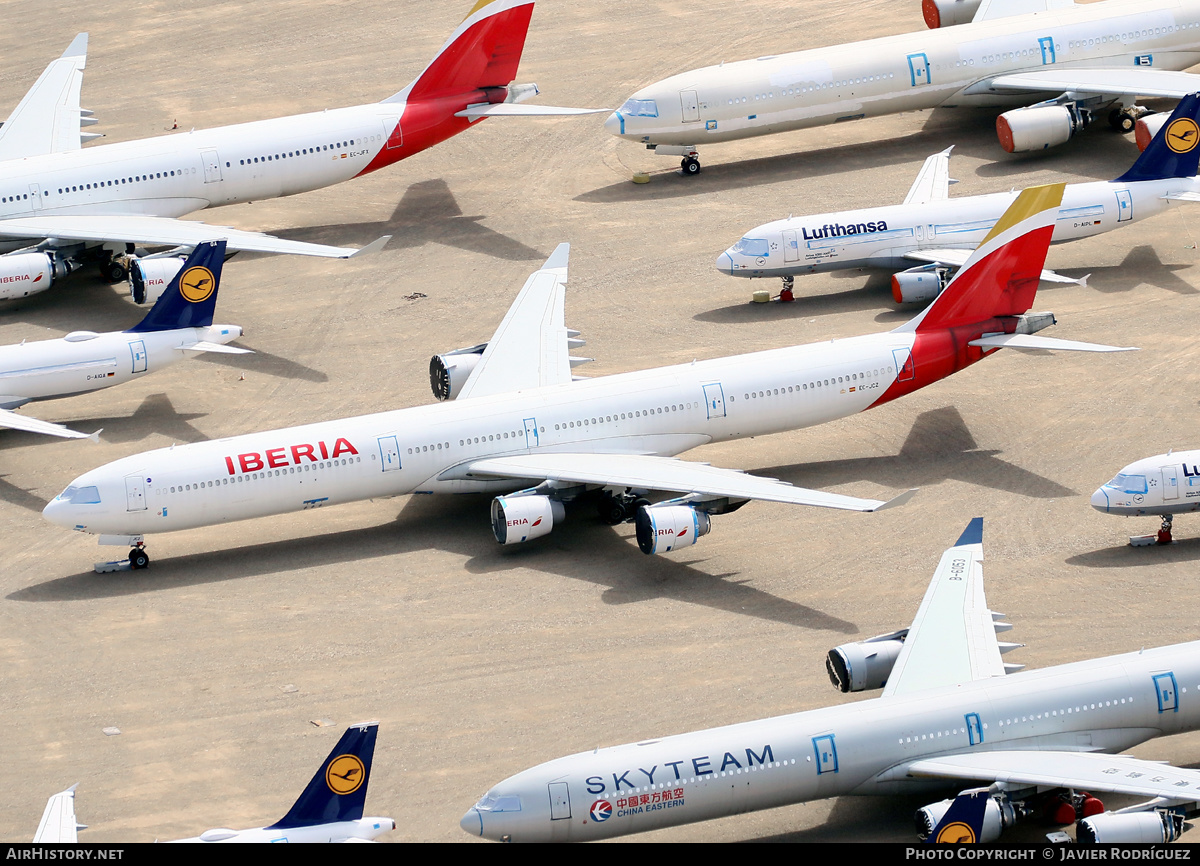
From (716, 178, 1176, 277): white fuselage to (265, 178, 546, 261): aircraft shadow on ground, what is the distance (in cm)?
950

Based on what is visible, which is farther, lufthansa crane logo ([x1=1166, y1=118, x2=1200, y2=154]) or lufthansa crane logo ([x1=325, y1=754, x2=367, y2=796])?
lufthansa crane logo ([x1=1166, y1=118, x2=1200, y2=154])

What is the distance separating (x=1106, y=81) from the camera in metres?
75.6

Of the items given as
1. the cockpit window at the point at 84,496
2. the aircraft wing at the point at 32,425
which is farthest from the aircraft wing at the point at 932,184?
the cockpit window at the point at 84,496

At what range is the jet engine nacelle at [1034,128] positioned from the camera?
74.6 meters

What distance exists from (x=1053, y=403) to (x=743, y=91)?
21.4 m

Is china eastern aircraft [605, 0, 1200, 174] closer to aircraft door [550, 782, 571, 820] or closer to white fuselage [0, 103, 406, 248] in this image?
white fuselage [0, 103, 406, 248]

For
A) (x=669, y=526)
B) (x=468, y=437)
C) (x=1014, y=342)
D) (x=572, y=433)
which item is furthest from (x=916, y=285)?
(x=468, y=437)

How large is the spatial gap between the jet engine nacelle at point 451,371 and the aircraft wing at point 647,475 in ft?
17.6

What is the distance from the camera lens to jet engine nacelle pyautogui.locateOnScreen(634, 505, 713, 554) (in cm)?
5059

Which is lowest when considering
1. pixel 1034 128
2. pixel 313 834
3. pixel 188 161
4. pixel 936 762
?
pixel 936 762

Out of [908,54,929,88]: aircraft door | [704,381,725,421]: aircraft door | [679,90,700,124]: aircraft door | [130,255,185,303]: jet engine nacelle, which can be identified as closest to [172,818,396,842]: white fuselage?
[704,381,725,421]: aircraft door

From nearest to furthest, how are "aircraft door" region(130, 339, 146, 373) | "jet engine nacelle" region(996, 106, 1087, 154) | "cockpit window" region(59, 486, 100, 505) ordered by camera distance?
"cockpit window" region(59, 486, 100, 505), "aircraft door" region(130, 339, 146, 373), "jet engine nacelle" region(996, 106, 1087, 154)

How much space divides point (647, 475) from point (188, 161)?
27040 millimetres

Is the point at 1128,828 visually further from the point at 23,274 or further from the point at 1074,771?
the point at 23,274
